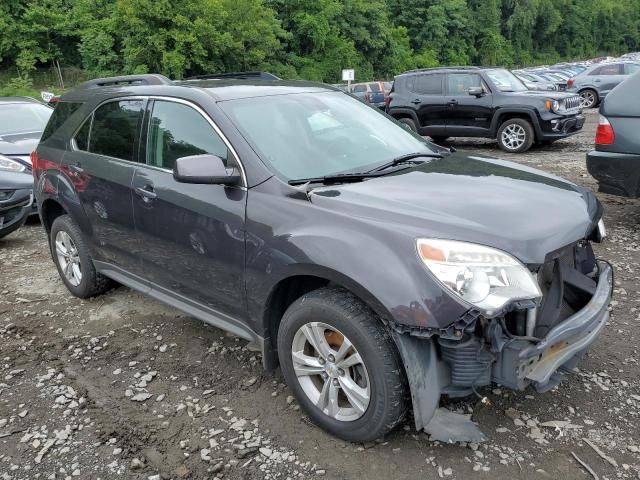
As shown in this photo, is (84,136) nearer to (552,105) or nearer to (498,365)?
(498,365)

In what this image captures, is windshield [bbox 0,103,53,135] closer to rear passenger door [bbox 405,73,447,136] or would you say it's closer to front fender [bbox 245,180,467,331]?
front fender [bbox 245,180,467,331]

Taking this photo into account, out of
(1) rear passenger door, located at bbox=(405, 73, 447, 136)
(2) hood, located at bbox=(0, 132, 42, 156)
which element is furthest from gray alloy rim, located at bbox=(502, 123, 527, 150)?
(2) hood, located at bbox=(0, 132, 42, 156)

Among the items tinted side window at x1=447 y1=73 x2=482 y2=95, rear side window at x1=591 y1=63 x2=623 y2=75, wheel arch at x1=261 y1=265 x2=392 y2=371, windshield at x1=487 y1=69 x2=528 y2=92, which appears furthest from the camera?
rear side window at x1=591 y1=63 x2=623 y2=75

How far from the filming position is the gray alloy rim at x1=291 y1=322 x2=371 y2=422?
8.66ft

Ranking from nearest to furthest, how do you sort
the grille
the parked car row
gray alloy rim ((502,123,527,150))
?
the parked car row < the grille < gray alloy rim ((502,123,527,150))

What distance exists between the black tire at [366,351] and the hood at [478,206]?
417 mm

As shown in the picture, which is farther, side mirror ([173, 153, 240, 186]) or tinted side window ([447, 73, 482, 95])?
tinted side window ([447, 73, 482, 95])

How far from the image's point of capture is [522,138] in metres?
11.2

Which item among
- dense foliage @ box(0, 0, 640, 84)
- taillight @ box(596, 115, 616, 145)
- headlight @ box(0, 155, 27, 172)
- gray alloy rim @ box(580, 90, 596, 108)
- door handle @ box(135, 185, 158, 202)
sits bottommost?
gray alloy rim @ box(580, 90, 596, 108)

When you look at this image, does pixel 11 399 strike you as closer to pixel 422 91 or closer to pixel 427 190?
pixel 427 190

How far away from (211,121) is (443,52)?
72383 millimetres

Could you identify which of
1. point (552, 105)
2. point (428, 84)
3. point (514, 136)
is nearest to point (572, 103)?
point (552, 105)

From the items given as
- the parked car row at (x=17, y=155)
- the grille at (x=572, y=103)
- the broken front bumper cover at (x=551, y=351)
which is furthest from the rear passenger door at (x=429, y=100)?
the broken front bumper cover at (x=551, y=351)

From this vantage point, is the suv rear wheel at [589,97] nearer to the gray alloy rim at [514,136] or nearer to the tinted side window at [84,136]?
the gray alloy rim at [514,136]
